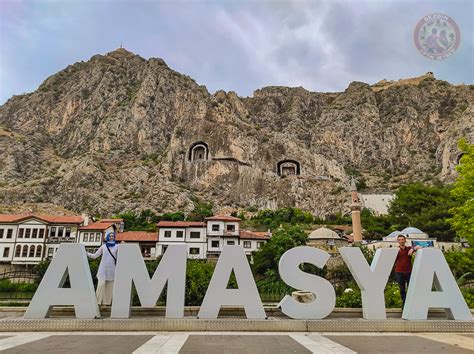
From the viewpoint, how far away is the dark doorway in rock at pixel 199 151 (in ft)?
292

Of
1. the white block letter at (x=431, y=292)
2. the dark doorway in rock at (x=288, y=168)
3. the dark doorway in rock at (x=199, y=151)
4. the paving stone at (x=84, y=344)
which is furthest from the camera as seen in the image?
the dark doorway in rock at (x=288, y=168)

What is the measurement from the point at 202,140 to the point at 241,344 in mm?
85263

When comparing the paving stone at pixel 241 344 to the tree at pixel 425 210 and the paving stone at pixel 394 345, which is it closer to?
the paving stone at pixel 394 345

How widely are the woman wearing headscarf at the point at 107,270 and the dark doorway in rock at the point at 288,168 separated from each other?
82.5m

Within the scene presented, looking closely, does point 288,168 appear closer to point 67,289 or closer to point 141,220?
point 141,220

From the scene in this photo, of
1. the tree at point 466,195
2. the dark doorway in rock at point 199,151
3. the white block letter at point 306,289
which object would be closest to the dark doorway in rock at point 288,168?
the dark doorway in rock at point 199,151

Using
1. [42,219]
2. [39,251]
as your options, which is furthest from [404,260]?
[42,219]

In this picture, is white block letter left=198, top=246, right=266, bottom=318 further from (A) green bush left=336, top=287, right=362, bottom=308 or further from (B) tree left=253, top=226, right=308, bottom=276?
(B) tree left=253, top=226, right=308, bottom=276

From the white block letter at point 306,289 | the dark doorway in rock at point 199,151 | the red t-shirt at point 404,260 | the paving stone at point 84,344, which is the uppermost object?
the dark doorway in rock at point 199,151

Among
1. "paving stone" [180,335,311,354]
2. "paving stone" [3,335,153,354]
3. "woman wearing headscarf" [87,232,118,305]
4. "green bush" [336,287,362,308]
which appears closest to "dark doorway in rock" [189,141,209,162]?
"green bush" [336,287,362,308]

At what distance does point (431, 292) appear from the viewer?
8242 millimetres

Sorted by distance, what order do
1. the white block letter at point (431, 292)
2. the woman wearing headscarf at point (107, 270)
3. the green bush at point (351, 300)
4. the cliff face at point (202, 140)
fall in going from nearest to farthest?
the white block letter at point (431, 292) < the woman wearing headscarf at point (107, 270) < the green bush at point (351, 300) < the cliff face at point (202, 140)

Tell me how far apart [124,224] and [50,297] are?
5325 cm

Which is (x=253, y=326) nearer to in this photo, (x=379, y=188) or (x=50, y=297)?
(x=50, y=297)
